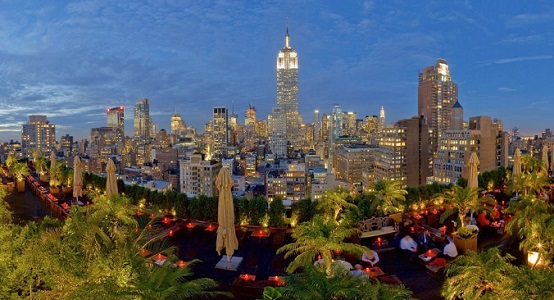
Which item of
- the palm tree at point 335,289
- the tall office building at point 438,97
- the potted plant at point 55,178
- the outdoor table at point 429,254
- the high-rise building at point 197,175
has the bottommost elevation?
the high-rise building at point 197,175

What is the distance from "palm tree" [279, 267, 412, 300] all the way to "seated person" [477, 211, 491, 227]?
1220 cm

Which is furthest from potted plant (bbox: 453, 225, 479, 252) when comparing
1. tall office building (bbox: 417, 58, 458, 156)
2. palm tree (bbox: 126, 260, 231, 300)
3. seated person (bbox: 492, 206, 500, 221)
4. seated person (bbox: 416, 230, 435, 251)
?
tall office building (bbox: 417, 58, 458, 156)

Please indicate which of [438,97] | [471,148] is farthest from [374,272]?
[438,97]

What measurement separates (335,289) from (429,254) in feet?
25.1

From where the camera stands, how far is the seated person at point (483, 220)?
17.8m

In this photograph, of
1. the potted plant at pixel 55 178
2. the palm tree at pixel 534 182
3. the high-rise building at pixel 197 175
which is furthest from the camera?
the high-rise building at pixel 197 175

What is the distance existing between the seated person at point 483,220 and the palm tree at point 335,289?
12202mm

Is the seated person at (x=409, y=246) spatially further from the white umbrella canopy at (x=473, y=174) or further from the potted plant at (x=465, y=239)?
the white umbrella canopy at (x=473, y=174)

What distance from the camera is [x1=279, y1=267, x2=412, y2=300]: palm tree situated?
297 inches

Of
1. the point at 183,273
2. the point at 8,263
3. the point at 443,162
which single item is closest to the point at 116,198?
the point at 8,263

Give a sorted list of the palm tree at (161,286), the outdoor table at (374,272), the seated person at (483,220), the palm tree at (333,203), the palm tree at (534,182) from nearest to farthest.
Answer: the palm tree at (161,286) < the outdoor table at (374,272) < the palm tree at (333,203) < the seated person at (483,220) < the palm tree at (534,182)

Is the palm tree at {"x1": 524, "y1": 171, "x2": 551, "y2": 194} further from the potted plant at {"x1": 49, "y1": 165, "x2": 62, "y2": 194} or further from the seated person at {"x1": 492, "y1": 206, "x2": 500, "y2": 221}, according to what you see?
the potted plant at {"x1": 49, "y1": 165, "x2": 62, "y2": 194}

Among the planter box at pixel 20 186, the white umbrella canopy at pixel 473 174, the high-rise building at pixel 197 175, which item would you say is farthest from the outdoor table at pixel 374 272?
the high-rise building at pixel 197 175

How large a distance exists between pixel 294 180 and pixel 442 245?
246 ft
